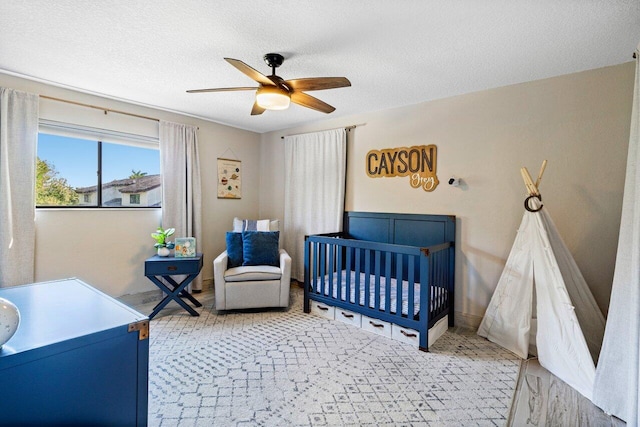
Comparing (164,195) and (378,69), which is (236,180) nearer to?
(164,195)

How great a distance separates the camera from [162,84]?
2.92 metres

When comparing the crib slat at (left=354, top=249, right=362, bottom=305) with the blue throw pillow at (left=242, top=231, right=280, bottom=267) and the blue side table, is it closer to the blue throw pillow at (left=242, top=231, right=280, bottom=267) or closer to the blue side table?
the blue throw pillow at (left=242, top=231, right=280, bottom=267)

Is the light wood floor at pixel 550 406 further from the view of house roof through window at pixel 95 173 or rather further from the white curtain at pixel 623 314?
the view of house roof through window at pixel 95 173

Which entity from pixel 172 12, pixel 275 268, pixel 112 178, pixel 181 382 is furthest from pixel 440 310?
pixel 112 178

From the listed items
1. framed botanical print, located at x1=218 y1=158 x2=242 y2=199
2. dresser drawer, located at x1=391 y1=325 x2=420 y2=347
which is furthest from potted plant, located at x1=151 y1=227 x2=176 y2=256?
dresser drawer, located at x1=391 y1=325 x2=420 y2=347

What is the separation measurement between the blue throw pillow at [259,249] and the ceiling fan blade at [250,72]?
6.62ft

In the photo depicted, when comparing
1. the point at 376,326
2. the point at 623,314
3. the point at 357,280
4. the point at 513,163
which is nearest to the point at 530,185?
the point at 513,163

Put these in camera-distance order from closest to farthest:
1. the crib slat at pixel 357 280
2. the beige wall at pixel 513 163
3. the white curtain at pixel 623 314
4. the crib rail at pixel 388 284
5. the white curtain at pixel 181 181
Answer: the white curtain at pixel 623 314 → the beige wall at pixel 513 163 → the crib rail at pixel 388 284 → the crib slat at pixel 357 280 → the white curtain at pixel 181 181

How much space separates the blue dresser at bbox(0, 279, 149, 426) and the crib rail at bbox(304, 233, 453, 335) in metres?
1.87

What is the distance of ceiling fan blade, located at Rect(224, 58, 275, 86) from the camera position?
1724 millimetres

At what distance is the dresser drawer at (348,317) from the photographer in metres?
2.99

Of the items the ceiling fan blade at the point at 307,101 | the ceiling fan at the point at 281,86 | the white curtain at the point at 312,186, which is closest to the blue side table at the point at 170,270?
the white curtain at the point at 312,186

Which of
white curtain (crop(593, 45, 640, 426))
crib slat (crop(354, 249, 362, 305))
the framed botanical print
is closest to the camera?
white curtain (crop(593, 45, 640, 426))

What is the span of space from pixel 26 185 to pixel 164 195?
1.23 meters
